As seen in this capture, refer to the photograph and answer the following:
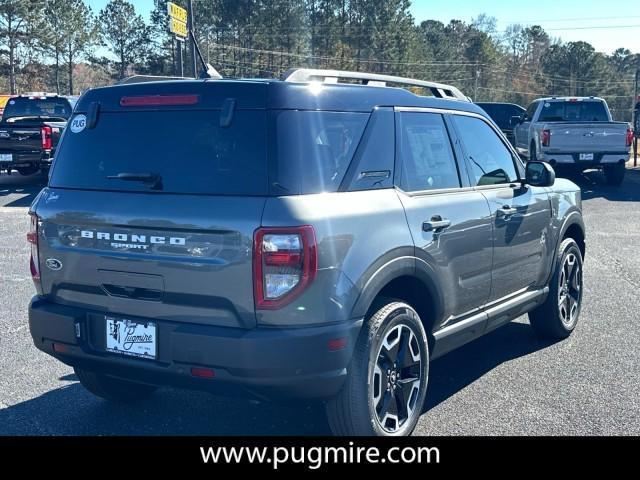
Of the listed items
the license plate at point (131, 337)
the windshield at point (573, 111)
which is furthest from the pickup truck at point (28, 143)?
the license plate at point (131, 337)

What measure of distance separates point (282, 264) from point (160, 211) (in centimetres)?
68

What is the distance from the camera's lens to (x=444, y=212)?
14.5 ft

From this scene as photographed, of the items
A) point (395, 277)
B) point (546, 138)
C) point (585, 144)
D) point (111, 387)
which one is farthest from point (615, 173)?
point (111, 387)

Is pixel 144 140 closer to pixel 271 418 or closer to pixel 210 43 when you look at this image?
pixel 271 418

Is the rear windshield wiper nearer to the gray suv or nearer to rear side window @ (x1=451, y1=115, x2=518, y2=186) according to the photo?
the gray suv

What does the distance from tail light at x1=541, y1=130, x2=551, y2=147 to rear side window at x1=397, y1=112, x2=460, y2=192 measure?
13026mm

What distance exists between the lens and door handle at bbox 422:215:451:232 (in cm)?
423

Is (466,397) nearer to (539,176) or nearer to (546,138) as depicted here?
(539,176)

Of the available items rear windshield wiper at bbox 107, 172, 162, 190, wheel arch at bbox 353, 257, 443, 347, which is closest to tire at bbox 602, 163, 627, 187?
wheel arch at bbox 353, 257, 443, 347

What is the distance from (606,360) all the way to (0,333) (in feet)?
15.6

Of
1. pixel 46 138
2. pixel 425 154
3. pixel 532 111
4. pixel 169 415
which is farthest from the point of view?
pixel 532 111

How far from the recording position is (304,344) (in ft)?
11.4

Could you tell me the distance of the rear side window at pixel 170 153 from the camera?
3.60 metres
